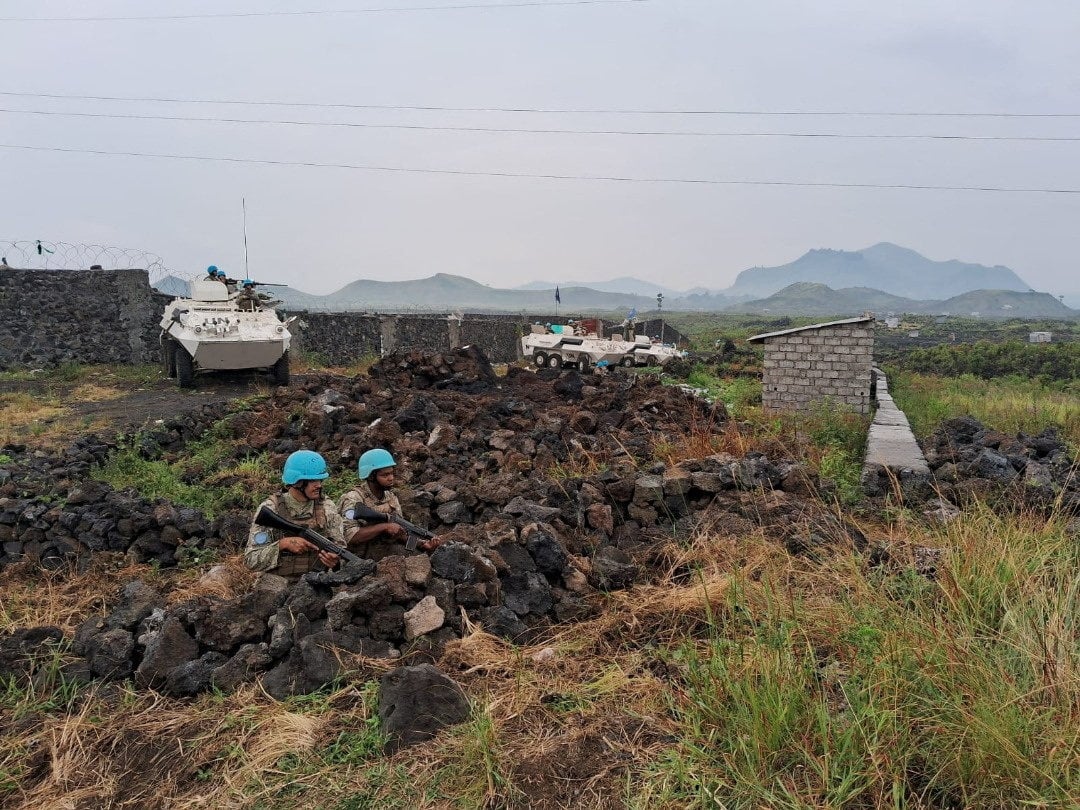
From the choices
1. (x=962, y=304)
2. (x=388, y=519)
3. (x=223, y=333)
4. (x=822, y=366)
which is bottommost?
(x=388, y=519)

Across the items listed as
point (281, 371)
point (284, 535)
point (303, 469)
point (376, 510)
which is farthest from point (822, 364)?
point (281, 371)

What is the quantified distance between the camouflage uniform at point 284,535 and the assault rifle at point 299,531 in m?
0.05

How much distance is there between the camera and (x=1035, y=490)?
16.0ft

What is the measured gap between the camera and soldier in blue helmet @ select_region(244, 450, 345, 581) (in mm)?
3789

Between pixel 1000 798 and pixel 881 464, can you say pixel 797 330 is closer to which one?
pixel 881 464

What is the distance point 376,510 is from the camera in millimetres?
4102

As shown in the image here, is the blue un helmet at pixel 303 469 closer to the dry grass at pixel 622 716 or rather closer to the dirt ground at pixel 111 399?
the dry grass at pixel 622 716

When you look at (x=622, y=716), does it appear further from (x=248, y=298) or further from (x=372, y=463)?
(x=248, y=298)

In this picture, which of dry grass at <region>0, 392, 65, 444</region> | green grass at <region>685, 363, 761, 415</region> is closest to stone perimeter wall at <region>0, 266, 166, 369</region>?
dry grass at <region>0, 392, 65, 444</region>

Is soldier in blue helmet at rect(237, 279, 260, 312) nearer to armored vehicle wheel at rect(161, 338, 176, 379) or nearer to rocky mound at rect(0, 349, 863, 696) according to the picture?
armored vehicle wheel at rect(161, 338, 176, 379)

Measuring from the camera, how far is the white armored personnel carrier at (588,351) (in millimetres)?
16938

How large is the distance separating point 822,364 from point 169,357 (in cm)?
1230

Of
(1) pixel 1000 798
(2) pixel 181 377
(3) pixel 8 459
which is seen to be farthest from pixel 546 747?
(2) pixel 181 377

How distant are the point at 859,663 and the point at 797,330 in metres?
8.36
